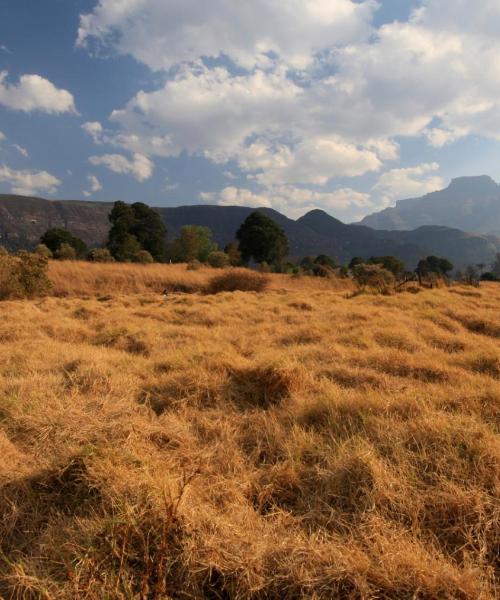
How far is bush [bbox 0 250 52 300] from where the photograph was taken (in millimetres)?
11883

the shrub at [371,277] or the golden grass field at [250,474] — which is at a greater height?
the shrub at [371,277]

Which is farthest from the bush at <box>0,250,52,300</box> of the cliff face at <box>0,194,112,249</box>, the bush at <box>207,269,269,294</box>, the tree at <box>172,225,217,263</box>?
the cliff face at <box>0,194,112,249</box>

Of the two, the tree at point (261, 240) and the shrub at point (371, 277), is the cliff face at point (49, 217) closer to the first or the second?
the tree at point (261, 240)

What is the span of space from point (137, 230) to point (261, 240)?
43.5 feet

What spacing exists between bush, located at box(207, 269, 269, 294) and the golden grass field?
11974mm

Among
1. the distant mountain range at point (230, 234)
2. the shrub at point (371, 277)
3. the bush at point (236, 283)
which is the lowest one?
the bush at point (236, 283)

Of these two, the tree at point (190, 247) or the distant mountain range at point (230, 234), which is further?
the distant mountain range at point (230, 234)

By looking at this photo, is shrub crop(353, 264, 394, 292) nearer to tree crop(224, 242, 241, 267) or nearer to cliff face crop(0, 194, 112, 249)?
tree crop(224, 242, 241, 267)

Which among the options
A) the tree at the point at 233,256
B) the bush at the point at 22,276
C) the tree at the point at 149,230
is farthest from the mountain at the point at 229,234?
the bush at the point at 22,276

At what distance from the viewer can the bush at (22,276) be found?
11.9 meters

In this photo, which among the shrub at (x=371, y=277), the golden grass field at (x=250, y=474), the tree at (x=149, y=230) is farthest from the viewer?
the tree at (x=149, y=230)

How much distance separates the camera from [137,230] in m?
38.3

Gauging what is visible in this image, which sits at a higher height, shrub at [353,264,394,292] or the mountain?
the mountain

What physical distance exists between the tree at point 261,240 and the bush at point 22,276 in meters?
28.2
